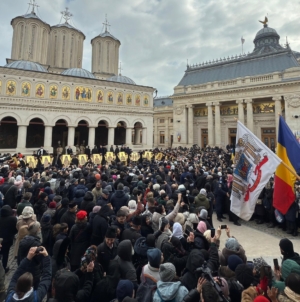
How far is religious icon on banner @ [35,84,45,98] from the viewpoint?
27.7 m

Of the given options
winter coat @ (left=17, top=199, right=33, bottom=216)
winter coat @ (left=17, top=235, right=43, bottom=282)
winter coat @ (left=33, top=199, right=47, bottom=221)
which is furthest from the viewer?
winter coat @ (left=33, top=199, right=47, bottom=221)

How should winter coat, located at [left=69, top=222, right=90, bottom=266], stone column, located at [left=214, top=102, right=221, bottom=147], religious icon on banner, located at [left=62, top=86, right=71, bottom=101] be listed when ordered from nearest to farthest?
winter coat, located at [left=69, top=222, right=90, bottom=266], religious icon on banner, located at [left=62, top=86, right=71, bottom=101], stone column, located at [left=214, top=102, right=221, bottom=147]

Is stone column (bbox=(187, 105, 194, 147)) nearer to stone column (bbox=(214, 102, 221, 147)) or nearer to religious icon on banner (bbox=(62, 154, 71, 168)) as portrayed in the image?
stone column (bbox=(214, 102, 221, 147))

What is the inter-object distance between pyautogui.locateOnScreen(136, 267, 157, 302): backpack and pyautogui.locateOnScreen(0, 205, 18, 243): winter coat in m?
3.68

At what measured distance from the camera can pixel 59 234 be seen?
4.17 m

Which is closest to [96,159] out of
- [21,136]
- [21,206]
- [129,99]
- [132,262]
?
[21,206]

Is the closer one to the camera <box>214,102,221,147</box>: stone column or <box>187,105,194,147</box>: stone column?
<box>214,102,221,147</box>: stone column

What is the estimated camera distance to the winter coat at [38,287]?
2.55m

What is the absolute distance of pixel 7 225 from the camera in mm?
5004

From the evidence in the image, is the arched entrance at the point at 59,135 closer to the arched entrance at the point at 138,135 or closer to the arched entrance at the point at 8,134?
the arched entrance at the point at 8,134

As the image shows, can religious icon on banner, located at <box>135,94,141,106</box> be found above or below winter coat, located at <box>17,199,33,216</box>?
above

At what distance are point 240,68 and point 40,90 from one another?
109 feet

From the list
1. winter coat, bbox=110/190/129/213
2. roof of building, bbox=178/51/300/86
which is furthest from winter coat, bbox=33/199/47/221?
roof of building, bbox=178/51/300/86

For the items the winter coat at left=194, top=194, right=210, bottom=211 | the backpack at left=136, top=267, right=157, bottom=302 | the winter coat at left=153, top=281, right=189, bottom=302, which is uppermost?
the winter coat at left=194, top=194, right=210, bottom=211
